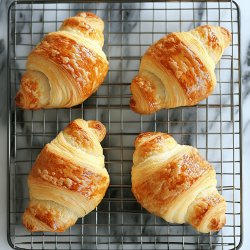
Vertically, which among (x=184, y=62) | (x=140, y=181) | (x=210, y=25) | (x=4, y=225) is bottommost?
(x=4, y=225)

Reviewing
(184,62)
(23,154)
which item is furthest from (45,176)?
(184,62)

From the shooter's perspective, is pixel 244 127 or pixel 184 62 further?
pixel 244 127

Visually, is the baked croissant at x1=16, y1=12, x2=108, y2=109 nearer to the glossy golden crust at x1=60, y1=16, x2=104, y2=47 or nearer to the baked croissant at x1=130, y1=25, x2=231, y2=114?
the glossy golden crust at x1=60, y1=16, x2=104, y2=47

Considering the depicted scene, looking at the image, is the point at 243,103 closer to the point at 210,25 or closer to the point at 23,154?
the point at 210,25

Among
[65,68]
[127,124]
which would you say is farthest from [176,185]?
[65,68]

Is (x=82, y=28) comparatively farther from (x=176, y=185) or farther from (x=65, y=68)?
(x=176, y=185)

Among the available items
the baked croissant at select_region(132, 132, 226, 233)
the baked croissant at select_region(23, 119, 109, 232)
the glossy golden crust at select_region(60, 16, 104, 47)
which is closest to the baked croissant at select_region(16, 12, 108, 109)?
the glossy golden crust at select_region(60, 16, 104, 47)

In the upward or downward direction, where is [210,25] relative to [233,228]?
upward
